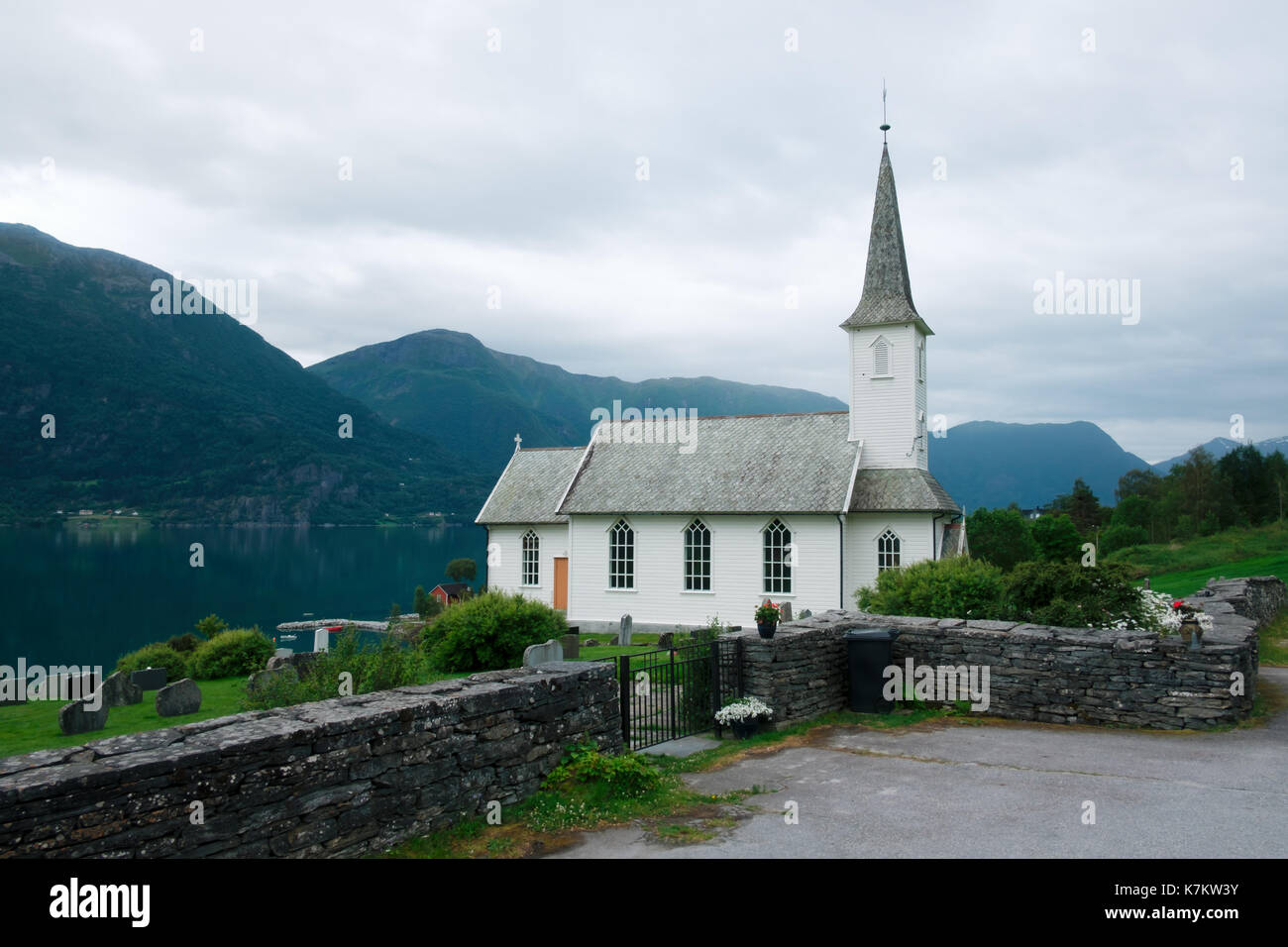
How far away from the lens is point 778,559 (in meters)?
32.1

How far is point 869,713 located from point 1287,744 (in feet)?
17.6

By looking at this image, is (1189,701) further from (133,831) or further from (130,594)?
(130,594)

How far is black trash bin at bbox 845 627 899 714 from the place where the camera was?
13.6 m

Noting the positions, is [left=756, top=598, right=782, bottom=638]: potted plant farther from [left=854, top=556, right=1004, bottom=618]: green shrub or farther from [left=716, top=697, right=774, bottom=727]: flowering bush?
[left=854, top=556, right=1004, bottom=618]: green shrub

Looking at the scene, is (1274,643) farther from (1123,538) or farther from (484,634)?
(1123,538)

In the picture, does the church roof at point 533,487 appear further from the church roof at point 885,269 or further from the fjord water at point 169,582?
the fjord water at point 169,582

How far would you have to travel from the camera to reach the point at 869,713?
534 inches

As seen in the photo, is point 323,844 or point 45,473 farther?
point 45,473

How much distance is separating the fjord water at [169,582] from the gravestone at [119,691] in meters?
31.7

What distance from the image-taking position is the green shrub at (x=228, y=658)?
26688 millimetres

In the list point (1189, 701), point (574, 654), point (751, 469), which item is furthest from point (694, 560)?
point (1189, 701)

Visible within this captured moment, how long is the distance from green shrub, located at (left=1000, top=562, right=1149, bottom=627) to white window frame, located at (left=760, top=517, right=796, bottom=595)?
50.2 ft

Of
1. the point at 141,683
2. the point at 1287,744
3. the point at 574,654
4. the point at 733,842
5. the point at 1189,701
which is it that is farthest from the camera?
the point at 574,654

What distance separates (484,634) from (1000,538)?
45583 millimetres
